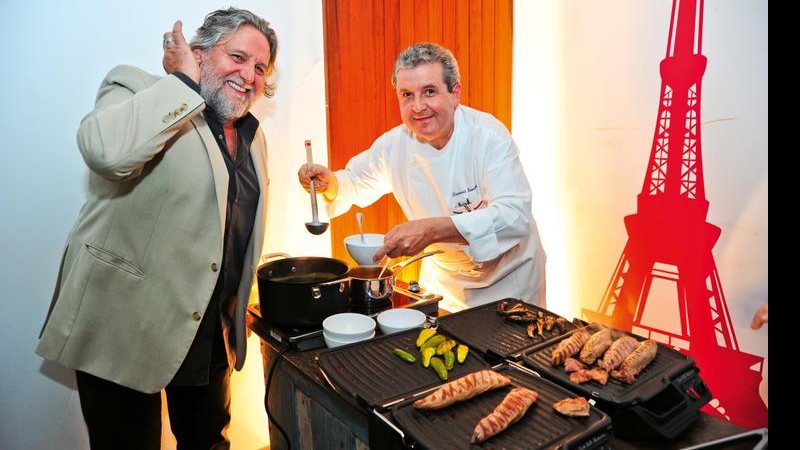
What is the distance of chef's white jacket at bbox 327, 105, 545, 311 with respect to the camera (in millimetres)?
2057

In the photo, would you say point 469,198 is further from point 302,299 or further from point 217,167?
point 217,167

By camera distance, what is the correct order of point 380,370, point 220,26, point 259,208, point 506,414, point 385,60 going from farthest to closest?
point 385,60, point 259,208, point 220,26, point 380,370, point 506,414

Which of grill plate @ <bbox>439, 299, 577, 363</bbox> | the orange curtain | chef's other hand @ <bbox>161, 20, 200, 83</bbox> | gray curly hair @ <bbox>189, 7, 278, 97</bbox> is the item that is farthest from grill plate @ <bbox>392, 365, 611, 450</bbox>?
the orange curtain

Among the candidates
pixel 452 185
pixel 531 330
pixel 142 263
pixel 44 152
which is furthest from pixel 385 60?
pixel 531 330

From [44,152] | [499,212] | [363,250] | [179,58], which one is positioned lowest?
[363,250]

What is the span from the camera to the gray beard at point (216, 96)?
1807 mm

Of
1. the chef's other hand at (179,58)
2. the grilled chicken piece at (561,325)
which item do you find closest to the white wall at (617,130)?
the grilled chicken piece at (561,325)

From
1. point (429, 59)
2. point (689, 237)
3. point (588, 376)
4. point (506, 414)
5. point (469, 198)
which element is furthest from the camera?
point (689, 237)

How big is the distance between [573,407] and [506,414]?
0.15m

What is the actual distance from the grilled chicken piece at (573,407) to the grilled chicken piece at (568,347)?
0.19 meters

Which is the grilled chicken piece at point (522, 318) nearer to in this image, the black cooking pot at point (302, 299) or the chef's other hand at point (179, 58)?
the black cooking pot at point (302, 299)

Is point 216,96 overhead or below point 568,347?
overhead

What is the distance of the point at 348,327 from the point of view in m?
1.58

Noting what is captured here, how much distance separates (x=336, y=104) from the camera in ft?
9.20
